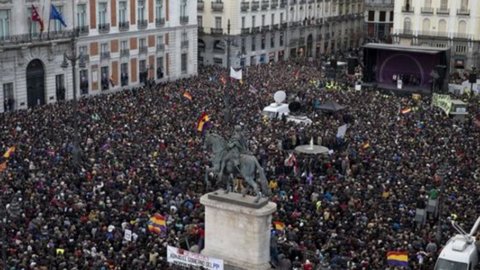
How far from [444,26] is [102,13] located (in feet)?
122

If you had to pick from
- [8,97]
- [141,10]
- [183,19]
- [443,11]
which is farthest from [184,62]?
[443,11]

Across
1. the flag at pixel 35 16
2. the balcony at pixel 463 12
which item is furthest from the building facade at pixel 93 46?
the balcony at pixel 463 12

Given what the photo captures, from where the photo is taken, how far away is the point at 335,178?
110ft

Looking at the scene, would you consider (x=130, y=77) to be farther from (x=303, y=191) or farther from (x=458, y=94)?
(x=303, y=191)

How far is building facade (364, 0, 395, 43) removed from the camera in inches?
4046

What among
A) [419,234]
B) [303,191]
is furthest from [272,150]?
[419,234]

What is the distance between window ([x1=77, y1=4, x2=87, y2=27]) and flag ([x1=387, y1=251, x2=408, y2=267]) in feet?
133

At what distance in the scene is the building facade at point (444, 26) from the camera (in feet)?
255

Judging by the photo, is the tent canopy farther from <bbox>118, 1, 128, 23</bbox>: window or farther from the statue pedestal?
the statue pedestal

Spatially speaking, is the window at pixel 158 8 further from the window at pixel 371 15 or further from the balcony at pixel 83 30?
the window at pixel 371 15

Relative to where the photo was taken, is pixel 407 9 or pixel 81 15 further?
pixel 407 9

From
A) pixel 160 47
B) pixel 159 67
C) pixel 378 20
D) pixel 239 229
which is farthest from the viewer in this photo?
pixel 378 20

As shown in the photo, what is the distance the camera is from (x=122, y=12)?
6241 cm

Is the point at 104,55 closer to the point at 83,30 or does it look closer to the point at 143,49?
the point at 83,30
